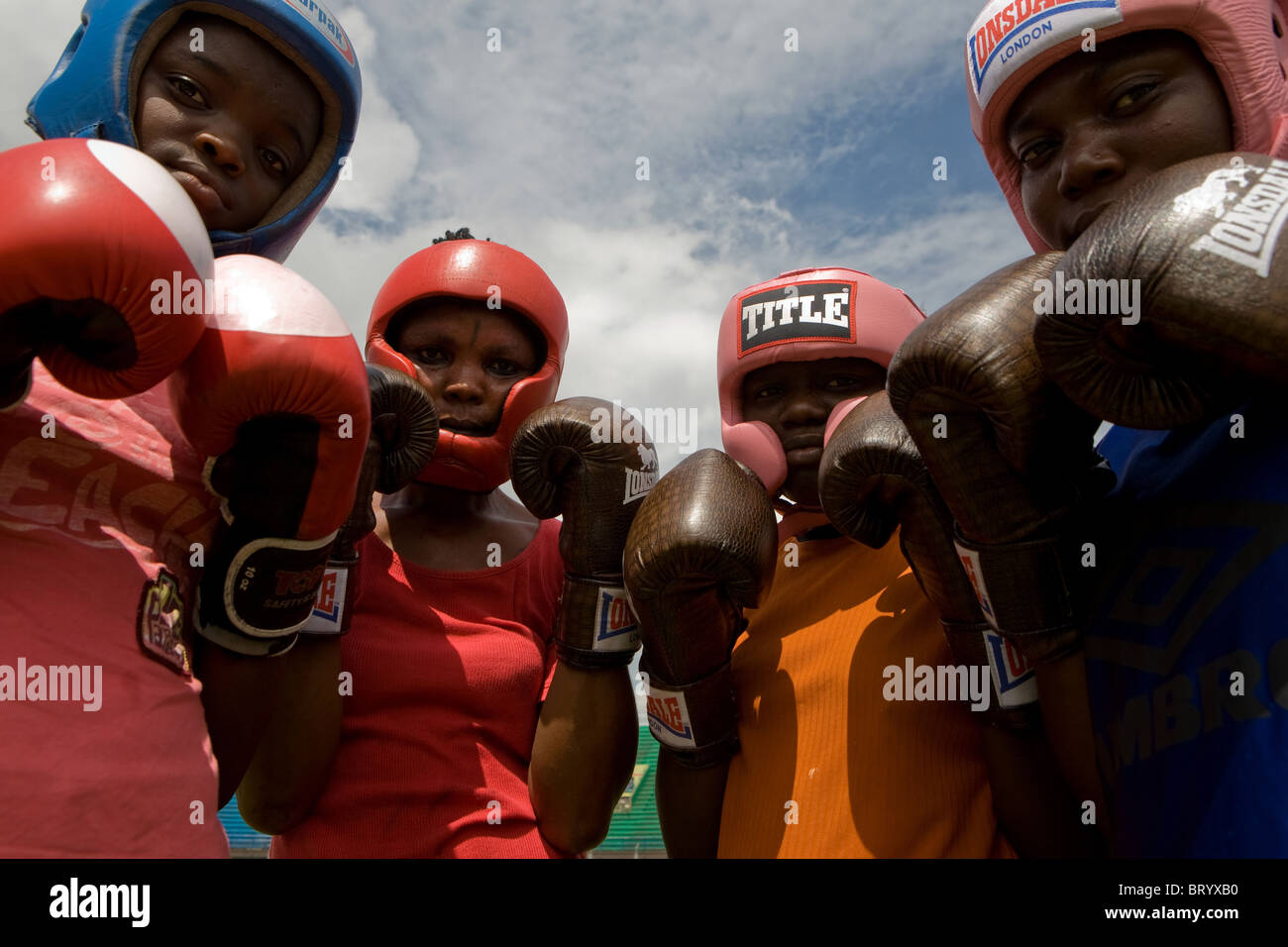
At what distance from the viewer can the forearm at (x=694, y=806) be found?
2.19 meters

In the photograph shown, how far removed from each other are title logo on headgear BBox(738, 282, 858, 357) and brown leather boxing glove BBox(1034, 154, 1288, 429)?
108cm

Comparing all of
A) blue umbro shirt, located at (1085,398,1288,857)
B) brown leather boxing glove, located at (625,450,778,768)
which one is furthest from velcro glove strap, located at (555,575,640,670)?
blue umbro shirt, located at (1085,398,1288,857)

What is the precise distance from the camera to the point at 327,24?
208 cm

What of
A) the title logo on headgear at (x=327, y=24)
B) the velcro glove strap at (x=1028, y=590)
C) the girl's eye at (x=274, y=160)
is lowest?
the velcro glove strap at (x=1028, y=590)

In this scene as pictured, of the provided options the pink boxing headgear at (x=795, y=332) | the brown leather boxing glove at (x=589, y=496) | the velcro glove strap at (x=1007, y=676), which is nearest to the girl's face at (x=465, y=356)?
the brown leather boxing glove at (x=589, y=496)

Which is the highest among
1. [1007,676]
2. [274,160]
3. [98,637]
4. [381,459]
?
[274,160]

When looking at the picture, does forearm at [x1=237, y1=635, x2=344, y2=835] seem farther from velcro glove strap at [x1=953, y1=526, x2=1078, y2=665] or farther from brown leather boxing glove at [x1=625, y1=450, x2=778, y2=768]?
velcro glove strap at [x1=953, y1=526, x2=1078, y2=665]

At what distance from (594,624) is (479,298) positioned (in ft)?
3.41

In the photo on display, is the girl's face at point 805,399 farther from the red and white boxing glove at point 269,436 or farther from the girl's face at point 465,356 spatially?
the red and white boxing glove at point 269,436

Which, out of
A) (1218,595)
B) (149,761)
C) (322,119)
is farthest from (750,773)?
(322,119)

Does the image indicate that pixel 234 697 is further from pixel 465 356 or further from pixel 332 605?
pixel 465 356

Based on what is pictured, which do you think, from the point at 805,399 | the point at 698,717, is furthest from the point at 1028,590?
the point at 805,399

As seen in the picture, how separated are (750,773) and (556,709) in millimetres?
513

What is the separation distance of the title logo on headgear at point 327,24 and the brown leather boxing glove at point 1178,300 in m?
1.70
